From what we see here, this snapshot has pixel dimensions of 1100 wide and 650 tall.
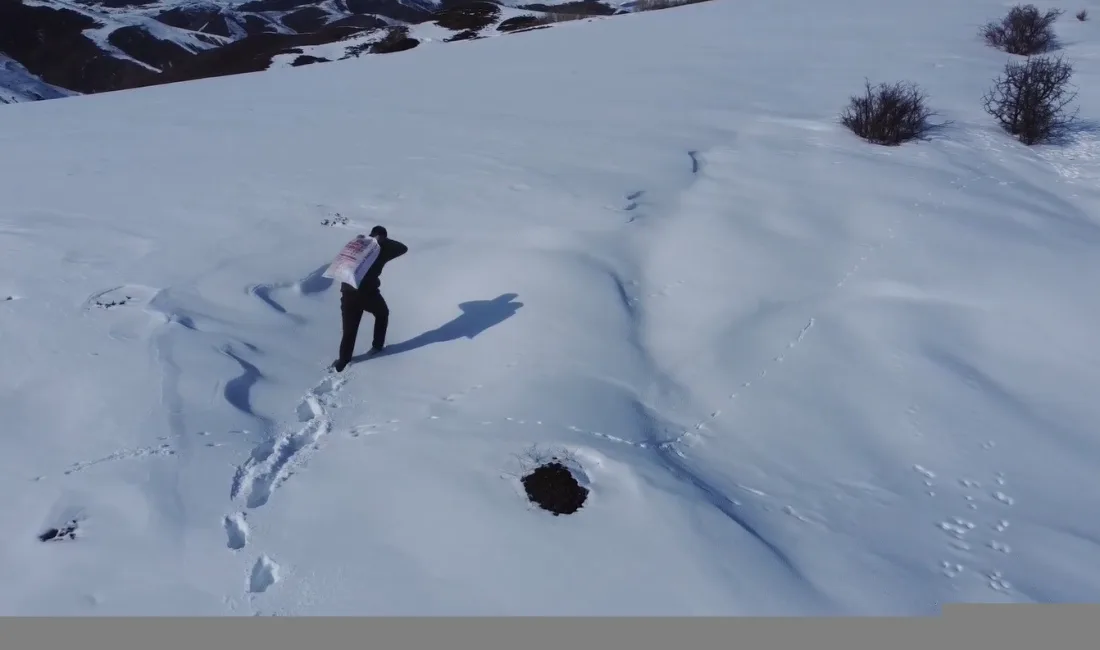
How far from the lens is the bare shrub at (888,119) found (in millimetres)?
8781

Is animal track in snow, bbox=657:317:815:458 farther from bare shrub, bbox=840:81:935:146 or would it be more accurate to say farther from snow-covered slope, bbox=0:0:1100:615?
bare shrub, bbox=840:81:935:146

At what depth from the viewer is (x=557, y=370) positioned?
4.74 metres

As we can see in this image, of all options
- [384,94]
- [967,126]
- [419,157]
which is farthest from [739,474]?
[384,94]

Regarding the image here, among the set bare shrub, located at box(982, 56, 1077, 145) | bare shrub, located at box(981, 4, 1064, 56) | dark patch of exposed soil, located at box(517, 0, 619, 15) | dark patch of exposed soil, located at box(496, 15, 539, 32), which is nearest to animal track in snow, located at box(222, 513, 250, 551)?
bare shrub, located at box(982, 56, 1077, 145)

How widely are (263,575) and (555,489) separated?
1417 millimetres

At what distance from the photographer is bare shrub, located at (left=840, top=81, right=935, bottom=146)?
878 cm

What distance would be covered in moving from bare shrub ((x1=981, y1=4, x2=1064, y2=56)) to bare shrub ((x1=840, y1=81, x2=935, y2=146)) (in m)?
5.67

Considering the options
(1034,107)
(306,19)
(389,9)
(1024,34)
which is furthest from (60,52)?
(1034,107)

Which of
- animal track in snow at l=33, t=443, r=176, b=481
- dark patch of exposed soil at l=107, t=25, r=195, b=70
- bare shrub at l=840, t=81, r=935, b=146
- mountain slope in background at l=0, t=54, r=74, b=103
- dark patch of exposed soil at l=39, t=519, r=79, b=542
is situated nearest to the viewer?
dark patch of exposed soil at l=39, t=519, r=79, b=542

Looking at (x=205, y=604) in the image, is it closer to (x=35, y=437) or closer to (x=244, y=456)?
(x=244, y=456)

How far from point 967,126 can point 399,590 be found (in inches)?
386

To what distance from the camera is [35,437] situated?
12.6 ft

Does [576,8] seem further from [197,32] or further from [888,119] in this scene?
[888,119]

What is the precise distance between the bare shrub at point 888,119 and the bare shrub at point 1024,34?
5666mm
